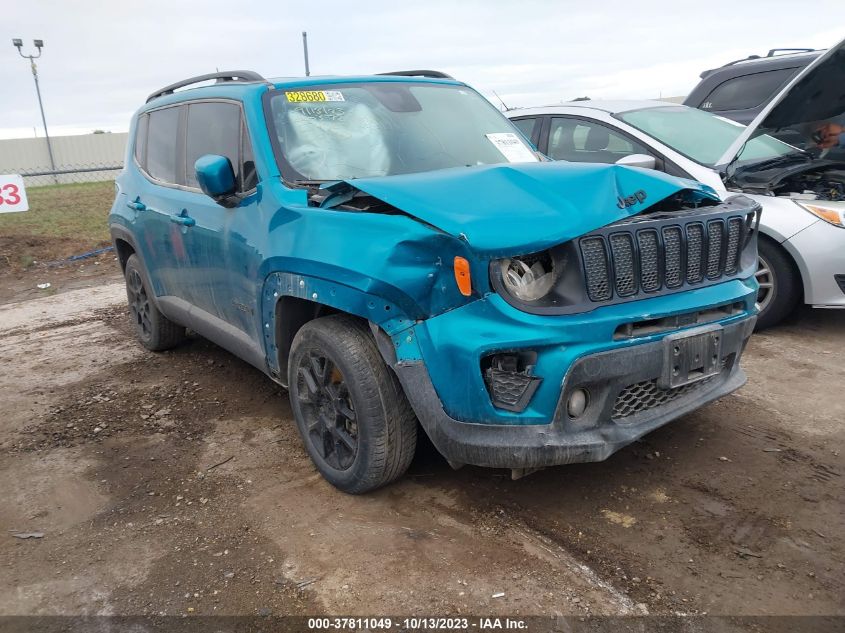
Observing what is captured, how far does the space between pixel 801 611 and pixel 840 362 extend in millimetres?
2772

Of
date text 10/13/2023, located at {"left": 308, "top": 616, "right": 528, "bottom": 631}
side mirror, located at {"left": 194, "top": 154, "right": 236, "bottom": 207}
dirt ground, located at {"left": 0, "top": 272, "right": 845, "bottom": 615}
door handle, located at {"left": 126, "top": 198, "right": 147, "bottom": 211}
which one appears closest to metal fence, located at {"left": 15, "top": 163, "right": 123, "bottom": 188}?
door handle, located at {"left": 126, "top": 198, "right": 147, "bottom": 211}

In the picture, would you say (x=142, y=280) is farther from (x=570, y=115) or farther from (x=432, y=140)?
(x=570, y=115)

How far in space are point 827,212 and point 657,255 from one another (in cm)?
281

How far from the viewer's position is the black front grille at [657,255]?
2578 mm

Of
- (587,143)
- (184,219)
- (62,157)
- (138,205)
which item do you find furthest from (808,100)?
(62,157)

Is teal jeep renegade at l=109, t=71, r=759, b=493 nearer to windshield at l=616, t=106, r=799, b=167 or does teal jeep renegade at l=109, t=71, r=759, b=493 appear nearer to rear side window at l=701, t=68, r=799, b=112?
windshield at l=616, t=106, r=799, b=167

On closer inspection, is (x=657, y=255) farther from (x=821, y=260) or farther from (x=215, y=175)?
(x=821, y=260)

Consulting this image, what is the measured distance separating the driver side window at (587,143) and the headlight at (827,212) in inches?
50.5

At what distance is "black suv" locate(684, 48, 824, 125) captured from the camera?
26.0 ft

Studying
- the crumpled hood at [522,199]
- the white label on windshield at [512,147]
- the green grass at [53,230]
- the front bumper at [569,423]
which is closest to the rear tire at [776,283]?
the white label on windshield at [512,147]

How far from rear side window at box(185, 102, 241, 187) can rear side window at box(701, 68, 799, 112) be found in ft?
21.1

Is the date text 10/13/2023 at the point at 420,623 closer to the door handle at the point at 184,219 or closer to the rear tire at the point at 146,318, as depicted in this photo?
the door handle at the point at 184,219

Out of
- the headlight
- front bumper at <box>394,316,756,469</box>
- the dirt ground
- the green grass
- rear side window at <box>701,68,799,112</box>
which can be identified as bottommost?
the green grass

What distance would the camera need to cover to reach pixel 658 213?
2883mm
